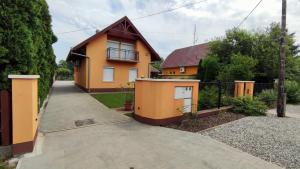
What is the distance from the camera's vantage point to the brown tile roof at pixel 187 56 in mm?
28709

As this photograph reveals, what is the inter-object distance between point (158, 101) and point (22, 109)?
417cm

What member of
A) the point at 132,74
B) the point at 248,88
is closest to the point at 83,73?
the point at 132,74

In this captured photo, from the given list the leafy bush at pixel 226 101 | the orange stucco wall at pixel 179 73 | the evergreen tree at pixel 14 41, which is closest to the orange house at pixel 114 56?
the leafy bush at pixel 226 101

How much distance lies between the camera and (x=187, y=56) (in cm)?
3173

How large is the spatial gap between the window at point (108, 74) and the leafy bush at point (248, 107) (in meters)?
11.5

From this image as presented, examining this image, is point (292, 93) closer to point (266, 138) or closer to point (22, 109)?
point (266, 138)

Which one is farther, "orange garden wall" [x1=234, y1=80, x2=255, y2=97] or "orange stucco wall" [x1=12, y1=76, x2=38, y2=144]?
"orange garden wall" [x1=234, y1=80, x2=255, y2=97]

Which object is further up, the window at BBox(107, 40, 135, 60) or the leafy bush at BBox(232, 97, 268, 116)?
the window at BBox(107, 40, 135, 60)

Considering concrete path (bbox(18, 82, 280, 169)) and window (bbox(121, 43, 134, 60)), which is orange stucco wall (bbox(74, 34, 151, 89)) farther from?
concrete path (bbox(18, 82, 280, 169))

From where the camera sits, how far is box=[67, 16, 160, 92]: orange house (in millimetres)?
16453

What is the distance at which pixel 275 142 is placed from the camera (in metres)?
5.54

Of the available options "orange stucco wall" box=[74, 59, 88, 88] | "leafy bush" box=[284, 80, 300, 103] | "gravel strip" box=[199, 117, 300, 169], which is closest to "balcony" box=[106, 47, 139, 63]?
"orange stucco wall" box=[74, 59, 88, 88]

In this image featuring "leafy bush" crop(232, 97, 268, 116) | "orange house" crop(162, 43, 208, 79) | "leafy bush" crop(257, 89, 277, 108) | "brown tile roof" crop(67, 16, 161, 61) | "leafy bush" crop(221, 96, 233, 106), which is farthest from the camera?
"orange house" crop(162, 43, 208, 79)

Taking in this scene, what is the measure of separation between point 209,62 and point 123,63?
8383mm
